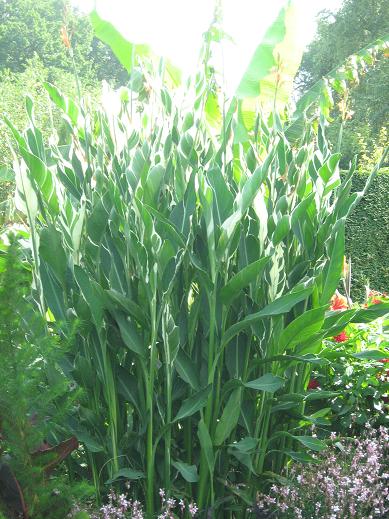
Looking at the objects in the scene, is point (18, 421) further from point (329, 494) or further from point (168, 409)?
point (329, 494)

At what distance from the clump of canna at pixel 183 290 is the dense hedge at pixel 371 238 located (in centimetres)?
711

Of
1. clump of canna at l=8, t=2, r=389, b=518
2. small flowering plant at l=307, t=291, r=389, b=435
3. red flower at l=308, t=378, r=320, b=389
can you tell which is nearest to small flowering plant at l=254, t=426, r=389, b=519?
clump of canna at l=8, t=2, r=389, b=518

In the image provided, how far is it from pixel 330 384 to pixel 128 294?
1246mm

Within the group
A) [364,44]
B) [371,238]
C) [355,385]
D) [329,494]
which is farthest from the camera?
[364,44]

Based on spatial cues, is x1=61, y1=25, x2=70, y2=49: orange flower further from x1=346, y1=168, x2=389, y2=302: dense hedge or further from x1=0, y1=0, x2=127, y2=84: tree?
x1=0, y1=0, x2=127, y2=84: tree

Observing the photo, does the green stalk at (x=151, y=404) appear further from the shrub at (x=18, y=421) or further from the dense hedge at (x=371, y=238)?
the dense hedge at (x=371, y=238)

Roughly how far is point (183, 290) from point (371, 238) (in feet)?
24.9

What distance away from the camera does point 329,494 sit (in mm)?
2268

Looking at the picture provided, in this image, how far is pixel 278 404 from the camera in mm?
2363

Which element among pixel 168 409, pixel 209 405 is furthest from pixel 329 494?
pixel 168 409

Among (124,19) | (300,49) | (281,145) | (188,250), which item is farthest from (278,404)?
(300,49)

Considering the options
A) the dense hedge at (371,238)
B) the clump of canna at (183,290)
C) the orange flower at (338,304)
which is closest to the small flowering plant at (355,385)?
the clump of canna at (183,290)

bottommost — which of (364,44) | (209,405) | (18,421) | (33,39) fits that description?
(209,405)

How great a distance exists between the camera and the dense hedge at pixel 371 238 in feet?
31.0
